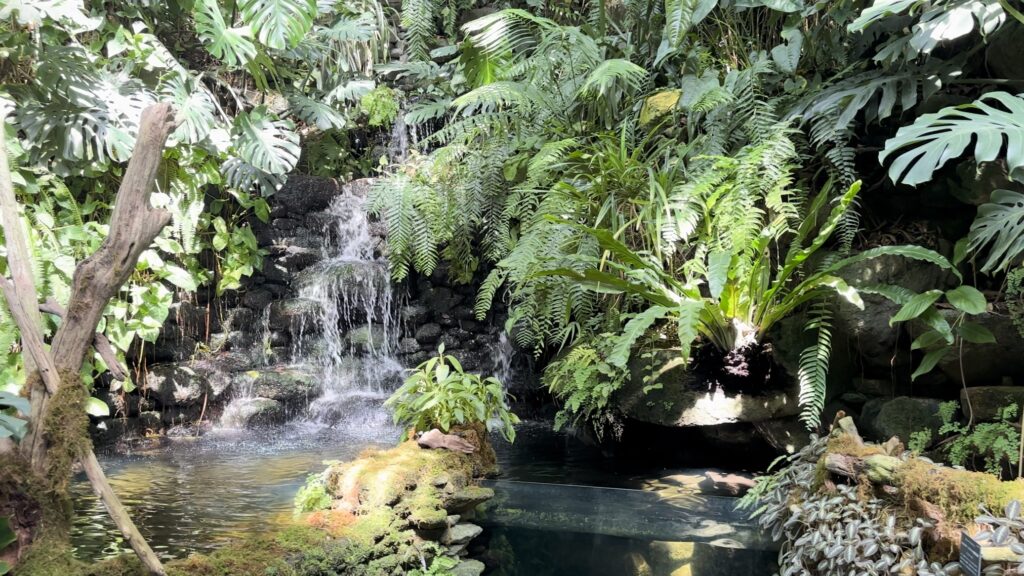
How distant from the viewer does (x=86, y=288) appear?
1.91 metres

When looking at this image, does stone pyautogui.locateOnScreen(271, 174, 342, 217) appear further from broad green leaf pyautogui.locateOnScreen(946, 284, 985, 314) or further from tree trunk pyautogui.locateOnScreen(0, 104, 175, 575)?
broad green leaf pyautogui.locateOnScreen(946, 284, 985, 314)

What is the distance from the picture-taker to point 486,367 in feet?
20.3

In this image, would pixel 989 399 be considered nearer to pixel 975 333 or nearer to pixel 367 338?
pixel 975 333

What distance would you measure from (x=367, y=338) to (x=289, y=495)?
2.78 metres

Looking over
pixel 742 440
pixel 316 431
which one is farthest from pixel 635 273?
pixel 316 431

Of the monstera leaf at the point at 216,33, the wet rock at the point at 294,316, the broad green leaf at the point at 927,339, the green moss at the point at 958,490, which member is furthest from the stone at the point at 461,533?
the wet rock at the point at 294,316

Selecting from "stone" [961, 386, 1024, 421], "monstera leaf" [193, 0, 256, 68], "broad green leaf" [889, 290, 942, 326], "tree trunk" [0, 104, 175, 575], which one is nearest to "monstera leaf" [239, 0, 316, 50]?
"monstera leaf" [193, 0, 256, 68]

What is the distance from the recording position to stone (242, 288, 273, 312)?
20.9ft

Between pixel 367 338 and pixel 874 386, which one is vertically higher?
pixel 367 338

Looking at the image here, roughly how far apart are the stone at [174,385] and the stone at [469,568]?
12.0 feet

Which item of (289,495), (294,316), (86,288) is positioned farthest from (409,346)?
(86,288)

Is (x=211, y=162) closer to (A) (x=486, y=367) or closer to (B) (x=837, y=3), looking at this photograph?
(A) (x=486, y=367)

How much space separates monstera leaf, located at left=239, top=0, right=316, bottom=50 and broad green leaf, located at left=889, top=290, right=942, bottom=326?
375cm

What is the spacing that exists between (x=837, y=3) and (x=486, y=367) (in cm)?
373
